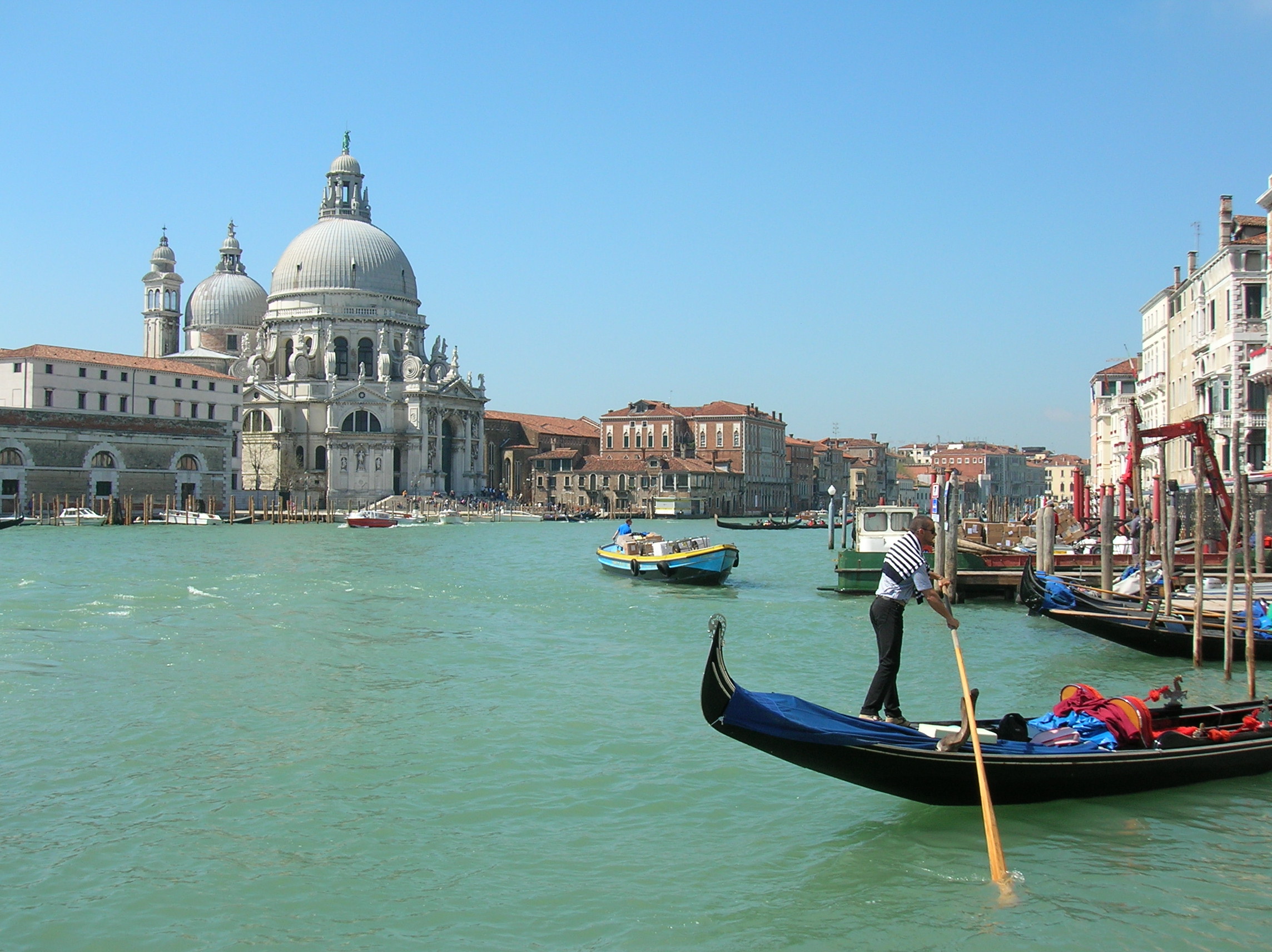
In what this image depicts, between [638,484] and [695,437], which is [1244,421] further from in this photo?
[695,437]

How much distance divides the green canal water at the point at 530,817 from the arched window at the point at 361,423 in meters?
41.5

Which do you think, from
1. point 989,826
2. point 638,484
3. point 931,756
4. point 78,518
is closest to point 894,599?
point 931,756

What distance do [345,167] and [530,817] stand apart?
5569 cm

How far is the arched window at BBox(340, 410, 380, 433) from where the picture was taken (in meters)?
52.6

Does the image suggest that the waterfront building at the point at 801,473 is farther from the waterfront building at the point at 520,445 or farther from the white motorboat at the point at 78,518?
the white motorboat at the point at 78,518

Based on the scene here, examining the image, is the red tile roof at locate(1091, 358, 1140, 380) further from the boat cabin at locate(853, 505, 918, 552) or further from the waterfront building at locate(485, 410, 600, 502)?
the waterfront building at locate(485, 410, 600, 502)

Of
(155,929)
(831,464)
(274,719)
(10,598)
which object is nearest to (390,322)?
(831,464)

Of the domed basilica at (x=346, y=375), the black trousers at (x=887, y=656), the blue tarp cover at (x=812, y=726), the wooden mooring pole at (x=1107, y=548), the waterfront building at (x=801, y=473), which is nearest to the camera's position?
the blue tarp cover at (x=812, y=726)

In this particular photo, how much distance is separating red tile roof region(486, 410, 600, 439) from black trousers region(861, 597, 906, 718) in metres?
60.1

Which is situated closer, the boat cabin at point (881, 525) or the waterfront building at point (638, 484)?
Result: the boat cabin at point (881, 525)

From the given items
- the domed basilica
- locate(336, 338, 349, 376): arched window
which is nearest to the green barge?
the domed basilica

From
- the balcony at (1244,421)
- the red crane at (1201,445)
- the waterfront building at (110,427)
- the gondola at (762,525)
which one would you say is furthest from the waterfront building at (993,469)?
the red crane at (1201,445)

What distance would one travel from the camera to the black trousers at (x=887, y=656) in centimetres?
574

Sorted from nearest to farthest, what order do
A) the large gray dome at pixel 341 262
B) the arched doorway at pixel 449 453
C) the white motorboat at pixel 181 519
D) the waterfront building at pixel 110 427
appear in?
the waterfront building at pixel 110 427, the white motorboat at pixel 181 519, the large gray dome at pixel 341 262, the arched doorway at pixel 449 453
